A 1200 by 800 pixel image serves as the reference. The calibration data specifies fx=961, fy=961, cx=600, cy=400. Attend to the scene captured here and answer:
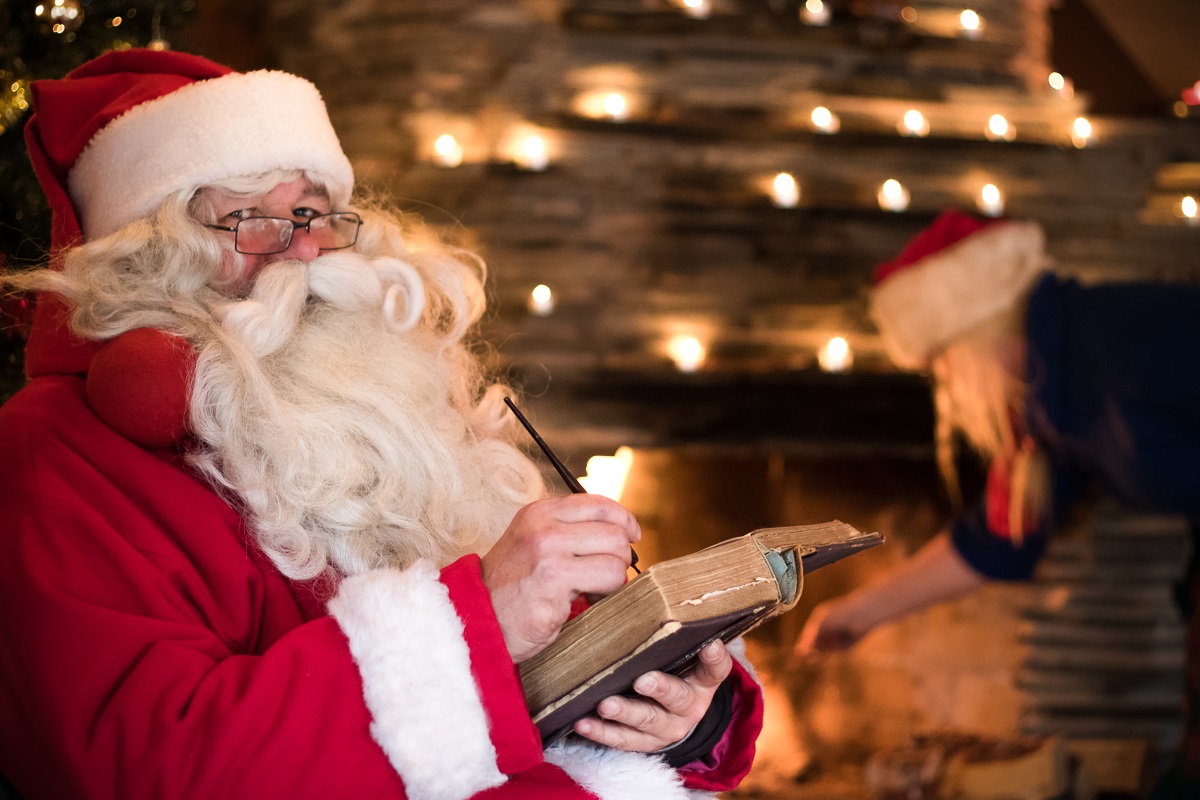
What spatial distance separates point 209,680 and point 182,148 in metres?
0.76

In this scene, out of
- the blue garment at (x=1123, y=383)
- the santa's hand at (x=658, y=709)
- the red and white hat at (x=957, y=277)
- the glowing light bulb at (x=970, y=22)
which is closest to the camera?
the santa's hand at (x=658, y=709)

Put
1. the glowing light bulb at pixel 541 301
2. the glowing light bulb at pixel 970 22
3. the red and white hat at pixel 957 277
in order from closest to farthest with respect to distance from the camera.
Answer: the red and white hat at pixel 957 277, the glowing light bulb at pixel 541 301, the glowing light bulb at pixel 970 22

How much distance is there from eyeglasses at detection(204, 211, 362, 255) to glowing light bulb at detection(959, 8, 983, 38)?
2.86 metres

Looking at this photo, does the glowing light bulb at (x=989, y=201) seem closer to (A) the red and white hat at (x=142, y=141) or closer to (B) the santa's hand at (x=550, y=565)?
(A) the red and white hat at (x=142, y=141)

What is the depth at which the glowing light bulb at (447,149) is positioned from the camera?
10.3ft

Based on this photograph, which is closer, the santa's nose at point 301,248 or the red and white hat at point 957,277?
the santa's nose at point 301,248

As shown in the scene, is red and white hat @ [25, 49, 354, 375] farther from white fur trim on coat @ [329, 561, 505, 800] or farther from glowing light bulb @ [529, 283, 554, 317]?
glowing light bulb @ [529, 283, 554, 317]

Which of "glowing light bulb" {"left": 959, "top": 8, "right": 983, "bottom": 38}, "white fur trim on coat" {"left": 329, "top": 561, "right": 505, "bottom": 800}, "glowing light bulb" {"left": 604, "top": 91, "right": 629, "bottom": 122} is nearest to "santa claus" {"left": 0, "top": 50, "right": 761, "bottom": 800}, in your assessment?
"white fur trim on coat" {"left": 329, "top": 561, "right": 505, "bottom": 800}

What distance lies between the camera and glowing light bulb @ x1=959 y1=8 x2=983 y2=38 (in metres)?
3.47

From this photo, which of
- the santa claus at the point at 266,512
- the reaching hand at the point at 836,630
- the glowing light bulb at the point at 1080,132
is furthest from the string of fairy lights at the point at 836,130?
the santa claus at the point at 266,512

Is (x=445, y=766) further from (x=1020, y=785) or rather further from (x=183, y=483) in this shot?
(x=1020, y=785)

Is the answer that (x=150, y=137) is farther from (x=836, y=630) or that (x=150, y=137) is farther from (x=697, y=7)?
(x=697, y=7)

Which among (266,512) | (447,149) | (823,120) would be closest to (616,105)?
(447,149)

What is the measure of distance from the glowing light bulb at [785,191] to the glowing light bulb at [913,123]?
0.46 meters
